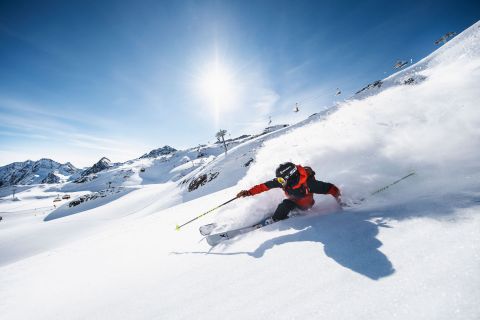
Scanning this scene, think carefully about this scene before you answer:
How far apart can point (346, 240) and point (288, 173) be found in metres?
2.10

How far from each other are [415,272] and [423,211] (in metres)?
1.52

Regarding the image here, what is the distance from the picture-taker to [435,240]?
7.82ft

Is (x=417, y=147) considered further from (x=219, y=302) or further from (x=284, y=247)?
(x=219, y=302)

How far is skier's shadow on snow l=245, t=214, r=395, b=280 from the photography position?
235 cm

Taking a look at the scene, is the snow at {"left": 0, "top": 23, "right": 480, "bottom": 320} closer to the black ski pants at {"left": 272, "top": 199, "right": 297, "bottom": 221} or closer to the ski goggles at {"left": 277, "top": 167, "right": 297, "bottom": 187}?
the black ski pants at {"left": 272, "top": 199, "right": 297, "bottom": 221}

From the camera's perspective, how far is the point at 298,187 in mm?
4961

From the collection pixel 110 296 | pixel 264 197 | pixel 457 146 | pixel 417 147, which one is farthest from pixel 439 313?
pixel 417 147

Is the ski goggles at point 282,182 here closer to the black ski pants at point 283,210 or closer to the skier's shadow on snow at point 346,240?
the black ski pants at point 283,210

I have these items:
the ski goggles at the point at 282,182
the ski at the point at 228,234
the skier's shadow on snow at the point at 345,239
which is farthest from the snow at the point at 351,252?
the ski goggles at the point at 282,182

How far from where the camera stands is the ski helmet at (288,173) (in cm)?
498

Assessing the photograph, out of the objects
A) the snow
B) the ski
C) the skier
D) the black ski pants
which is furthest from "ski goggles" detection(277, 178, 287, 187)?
the ski

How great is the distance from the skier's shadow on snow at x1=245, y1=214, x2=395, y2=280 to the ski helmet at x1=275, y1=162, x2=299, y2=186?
828 millimetres

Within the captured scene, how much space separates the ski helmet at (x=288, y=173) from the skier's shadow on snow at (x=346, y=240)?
0.83 meters

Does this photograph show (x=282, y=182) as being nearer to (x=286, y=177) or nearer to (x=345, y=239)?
(x=286, y=177)
